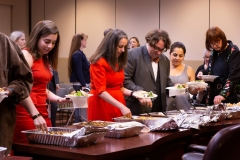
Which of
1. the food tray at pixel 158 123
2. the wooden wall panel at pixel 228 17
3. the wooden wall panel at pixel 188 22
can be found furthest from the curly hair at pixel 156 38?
the wooden wall panel at pixel 188 22

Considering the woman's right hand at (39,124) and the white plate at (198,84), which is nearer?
the woman's right hand at (39,124)

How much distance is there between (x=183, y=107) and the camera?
4.38 m

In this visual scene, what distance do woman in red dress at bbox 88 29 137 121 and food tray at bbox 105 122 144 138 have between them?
0.54 m

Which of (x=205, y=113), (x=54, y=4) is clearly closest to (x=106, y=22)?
(x=54, y=4)

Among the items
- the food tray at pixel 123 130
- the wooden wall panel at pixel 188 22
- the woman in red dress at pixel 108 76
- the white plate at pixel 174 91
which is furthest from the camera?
the wooden wall panel at pixel 188 22

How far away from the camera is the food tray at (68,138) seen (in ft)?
8.16

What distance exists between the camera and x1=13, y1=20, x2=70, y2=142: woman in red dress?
2.93 meters

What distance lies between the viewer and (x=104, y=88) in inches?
139

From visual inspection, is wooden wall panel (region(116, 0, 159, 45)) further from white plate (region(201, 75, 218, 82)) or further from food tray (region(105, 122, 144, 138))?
food tray (region(105, 122, 144, 138))

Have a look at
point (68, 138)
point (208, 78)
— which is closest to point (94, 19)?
→ point (208, 78)

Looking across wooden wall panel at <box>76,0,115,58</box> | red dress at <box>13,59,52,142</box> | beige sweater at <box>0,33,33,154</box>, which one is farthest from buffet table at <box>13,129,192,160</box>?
wooden wall panel at <box>76,0,115,58</box>

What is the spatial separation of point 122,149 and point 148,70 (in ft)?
5.69

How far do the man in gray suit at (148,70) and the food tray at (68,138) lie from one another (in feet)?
4.78

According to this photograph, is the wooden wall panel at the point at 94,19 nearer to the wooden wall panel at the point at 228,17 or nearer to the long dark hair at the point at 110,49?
the wooden wall panel at the point at 228,17
